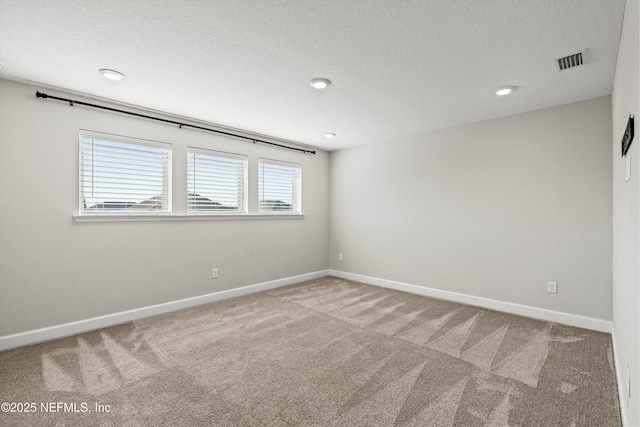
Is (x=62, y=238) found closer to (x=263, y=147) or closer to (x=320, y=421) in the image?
(x=263, y=147)

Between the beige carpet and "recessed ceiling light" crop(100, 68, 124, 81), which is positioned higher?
"recessed ceiling light" crop(100, 68, 124, 81)

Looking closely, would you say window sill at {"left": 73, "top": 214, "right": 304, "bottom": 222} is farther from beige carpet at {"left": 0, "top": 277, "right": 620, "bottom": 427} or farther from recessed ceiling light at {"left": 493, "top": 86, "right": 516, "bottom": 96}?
recessed ceiling light at {"left": 493, "top": 86, "right": 516, "bottom": 96}

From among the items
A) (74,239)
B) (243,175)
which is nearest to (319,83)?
(243,175)

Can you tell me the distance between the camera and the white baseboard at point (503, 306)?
3.04 metres

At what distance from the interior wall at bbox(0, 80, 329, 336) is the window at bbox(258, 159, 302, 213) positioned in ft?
1.78

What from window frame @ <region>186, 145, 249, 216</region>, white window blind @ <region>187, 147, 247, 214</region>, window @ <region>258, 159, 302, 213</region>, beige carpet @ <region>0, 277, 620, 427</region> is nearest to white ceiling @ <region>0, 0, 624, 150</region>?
window frame @ <region>186, 145, 249, 216</region>

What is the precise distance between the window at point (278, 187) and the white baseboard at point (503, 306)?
5.92 ft

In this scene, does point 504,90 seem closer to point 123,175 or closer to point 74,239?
point 123,175

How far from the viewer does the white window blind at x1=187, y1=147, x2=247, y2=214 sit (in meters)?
3.87

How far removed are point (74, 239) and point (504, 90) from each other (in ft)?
15.0

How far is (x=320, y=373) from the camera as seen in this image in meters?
2.23

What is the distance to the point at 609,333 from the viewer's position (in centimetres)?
293

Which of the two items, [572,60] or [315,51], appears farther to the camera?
[572,60]

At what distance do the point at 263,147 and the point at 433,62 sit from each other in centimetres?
292
